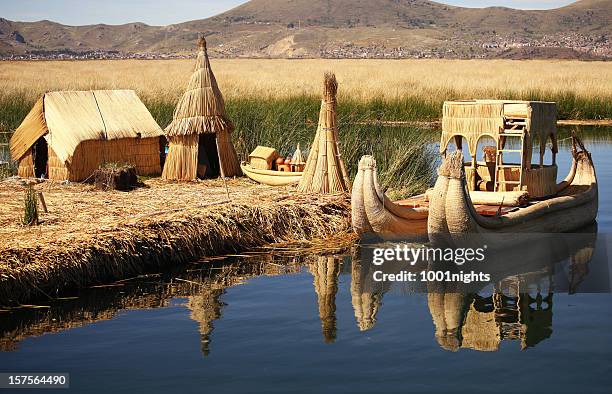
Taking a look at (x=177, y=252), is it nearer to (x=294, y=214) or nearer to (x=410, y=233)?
(x=294, y=214)

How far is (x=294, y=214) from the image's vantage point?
975 centimetres

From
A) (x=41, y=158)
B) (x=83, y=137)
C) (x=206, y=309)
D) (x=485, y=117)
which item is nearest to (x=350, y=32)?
(x=41, y=158)

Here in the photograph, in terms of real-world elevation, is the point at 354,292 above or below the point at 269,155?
below

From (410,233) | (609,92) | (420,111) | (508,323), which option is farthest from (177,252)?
(609,92)

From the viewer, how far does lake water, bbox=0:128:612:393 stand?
6.02m

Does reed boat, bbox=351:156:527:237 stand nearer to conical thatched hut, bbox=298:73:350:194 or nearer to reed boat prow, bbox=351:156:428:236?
reed boat prow, bbox=351:156:428:236

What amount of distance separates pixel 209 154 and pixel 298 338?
6.27 m

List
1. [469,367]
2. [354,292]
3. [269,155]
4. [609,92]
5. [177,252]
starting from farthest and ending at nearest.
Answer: [609,92], [269,155], [177,252], [354,292], [469,367]

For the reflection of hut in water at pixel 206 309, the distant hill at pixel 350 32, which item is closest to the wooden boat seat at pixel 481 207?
the reflection of hut in water at pixel 206 309

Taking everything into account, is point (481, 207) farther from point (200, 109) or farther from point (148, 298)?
point (200, 109)

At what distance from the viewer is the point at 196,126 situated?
38.9 ft

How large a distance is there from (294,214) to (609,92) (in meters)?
16.5

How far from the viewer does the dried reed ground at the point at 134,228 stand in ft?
24.9

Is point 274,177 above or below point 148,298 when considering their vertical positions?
above
